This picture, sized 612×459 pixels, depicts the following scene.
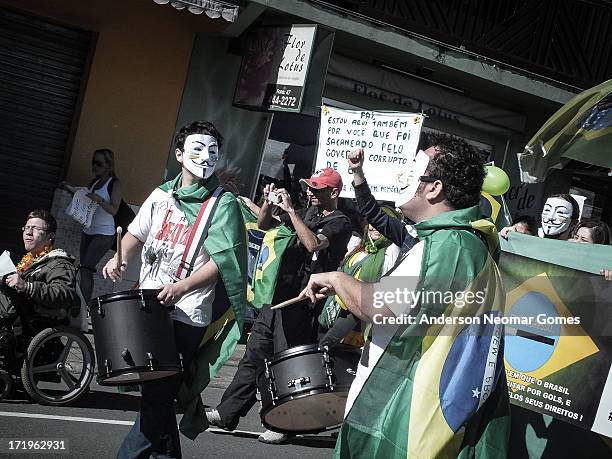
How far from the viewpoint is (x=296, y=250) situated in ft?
23.7

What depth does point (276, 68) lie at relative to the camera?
11.4 m

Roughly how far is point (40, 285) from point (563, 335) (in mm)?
3509

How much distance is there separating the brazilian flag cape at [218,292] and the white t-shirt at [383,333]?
145cm

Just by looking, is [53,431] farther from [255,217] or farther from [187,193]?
[255,217]

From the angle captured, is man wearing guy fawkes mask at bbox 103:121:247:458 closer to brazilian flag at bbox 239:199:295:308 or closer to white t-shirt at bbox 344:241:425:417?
white t-shirt at bbox 344:241:425:417

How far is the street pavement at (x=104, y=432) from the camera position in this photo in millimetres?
6023

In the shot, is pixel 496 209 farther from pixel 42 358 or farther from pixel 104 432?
pixel 42 358

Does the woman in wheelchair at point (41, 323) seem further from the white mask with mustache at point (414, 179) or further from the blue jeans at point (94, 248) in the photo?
the white mask with mustache at point (414, 179)

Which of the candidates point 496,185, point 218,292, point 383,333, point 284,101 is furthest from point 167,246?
point 284,101

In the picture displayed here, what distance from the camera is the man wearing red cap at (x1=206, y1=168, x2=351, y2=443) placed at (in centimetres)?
689

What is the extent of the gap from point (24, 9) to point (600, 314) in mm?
7786

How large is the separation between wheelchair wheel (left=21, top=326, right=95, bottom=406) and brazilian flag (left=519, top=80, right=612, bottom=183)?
3.34m

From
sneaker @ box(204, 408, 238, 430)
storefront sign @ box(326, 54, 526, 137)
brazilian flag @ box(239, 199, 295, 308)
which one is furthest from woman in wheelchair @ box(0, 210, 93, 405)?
storefront sign @ box(326, 54, 526, 137)

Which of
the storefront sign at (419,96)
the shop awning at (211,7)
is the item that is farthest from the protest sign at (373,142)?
the storefront sign at (419,96)
